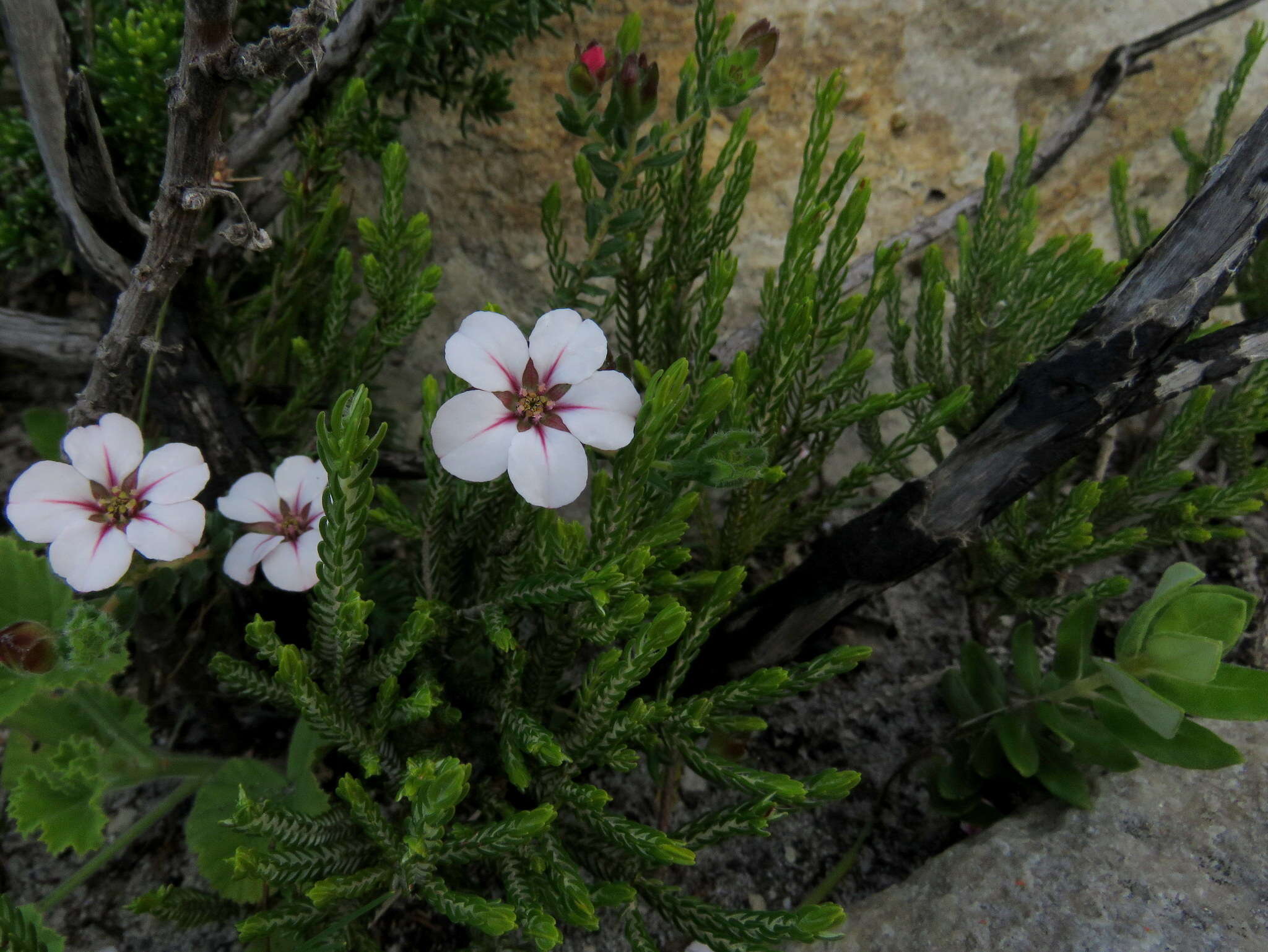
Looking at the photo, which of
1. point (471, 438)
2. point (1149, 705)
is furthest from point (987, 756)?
point (471, 438)

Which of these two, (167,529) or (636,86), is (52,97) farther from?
(636,86)

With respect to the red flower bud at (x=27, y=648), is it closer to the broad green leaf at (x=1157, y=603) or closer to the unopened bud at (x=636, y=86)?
the unopened bud at (x=636, y=86)

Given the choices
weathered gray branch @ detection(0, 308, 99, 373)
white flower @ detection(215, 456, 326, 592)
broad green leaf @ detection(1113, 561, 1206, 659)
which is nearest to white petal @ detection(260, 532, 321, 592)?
white flower @ detection(215, 456, 326, 592)

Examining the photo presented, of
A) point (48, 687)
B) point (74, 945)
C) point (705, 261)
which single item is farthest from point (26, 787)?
point (705, 261)

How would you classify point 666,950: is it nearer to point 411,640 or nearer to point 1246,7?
point 411,640

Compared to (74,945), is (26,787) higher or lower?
higher

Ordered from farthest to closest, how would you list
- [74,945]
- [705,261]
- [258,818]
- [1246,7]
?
1. [1246,7]
2. [705,261]
3. [74,945]
4. [258,818]

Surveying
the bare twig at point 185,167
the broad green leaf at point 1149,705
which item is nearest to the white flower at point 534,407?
the bare twig at point 185,167
